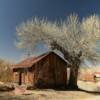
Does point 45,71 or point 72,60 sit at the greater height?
point 72,60

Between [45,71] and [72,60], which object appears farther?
[45,71]

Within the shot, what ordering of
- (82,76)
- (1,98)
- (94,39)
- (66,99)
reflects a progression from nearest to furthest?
(1,98) < (66,99) < (94,39) < (82,76)

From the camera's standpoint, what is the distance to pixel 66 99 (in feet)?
77.9

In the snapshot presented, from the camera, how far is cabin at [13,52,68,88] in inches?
1336

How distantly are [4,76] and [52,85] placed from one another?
42.2 ft

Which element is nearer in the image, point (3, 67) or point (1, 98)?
point (1, 98)

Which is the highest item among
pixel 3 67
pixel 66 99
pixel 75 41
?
pixel 75 41

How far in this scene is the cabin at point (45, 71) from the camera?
3394 centimetres

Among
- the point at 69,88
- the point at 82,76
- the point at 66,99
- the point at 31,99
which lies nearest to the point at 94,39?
the point at 69,88

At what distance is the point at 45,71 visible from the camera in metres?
34.8

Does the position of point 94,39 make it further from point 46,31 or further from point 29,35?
point 29,35

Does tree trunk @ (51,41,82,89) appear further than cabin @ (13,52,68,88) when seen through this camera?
Yes

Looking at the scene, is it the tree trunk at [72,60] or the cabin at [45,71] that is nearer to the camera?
the cabin at [45,71]

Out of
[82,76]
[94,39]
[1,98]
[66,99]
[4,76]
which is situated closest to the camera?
[1,98]
